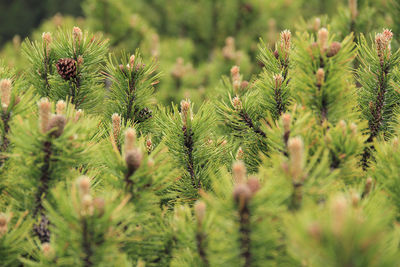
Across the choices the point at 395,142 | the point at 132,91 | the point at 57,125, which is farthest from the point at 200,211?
the point at 132,91

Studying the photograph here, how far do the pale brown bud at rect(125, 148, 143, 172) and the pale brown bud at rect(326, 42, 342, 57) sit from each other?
432 millimetres

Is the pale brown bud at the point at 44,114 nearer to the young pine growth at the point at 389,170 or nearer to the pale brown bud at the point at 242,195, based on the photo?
the pale brown bud at the point at 242,195

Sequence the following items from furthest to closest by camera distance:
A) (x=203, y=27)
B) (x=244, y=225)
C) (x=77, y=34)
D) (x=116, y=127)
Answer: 1. (x=203, y=27)
2. (x=77, y=34)
3. (x=116, y=127)
4. (x=244, y=225)

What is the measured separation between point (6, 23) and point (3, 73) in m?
7.70

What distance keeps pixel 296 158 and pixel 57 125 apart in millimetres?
416

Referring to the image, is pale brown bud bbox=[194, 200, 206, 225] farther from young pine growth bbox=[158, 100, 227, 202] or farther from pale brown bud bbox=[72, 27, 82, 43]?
pale brown bud bbox=[72, 27, 82, 43]

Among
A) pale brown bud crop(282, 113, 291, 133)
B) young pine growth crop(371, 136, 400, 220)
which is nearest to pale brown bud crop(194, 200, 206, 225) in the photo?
pale brown bud crop(282, 113, 291, 133)

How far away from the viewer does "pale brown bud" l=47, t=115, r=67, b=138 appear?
597 mm

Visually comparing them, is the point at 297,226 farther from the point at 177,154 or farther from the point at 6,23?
the point at 6,23

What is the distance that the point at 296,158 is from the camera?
535 mm

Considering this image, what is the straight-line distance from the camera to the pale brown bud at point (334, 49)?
683 millimetres

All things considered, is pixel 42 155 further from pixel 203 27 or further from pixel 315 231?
pixel 203 27

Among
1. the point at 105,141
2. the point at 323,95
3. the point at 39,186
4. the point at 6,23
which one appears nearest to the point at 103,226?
the point at 39,186

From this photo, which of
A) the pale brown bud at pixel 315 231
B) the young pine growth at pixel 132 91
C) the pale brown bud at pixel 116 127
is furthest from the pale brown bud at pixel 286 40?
the pale brown bud at pixel 315 231
